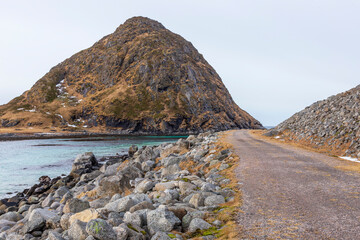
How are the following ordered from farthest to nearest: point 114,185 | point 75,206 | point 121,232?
1. point 114,185
2. point 75,206
3. point 121,232

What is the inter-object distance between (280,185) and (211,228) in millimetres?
5417

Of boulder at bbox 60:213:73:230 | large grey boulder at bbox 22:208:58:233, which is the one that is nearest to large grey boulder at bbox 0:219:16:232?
large grey boulder at bbox 22:208:58:233

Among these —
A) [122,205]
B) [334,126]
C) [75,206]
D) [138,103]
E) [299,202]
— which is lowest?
[75,206]

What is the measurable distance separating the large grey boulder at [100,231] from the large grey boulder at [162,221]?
130 cm

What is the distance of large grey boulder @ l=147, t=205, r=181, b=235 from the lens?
6.75 m

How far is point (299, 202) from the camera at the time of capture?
8.34 meters

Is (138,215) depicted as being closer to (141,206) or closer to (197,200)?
(141,206)

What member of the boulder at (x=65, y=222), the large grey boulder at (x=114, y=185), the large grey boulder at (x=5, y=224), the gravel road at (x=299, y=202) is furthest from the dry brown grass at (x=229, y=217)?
the large grey boulder at (x=5, y=224)

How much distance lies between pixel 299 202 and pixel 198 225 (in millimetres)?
4177

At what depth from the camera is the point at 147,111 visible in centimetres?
16088

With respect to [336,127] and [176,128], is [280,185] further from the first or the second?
[176,128]

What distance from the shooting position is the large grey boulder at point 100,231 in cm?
575

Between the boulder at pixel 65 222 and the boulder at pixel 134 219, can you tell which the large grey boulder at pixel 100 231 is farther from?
the boulder at pixel 65 222

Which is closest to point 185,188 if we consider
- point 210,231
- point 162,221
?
point 162,221
